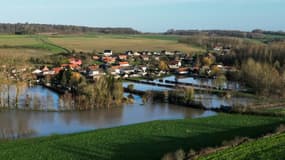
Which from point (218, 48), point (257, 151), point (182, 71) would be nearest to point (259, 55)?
point (182, 71)

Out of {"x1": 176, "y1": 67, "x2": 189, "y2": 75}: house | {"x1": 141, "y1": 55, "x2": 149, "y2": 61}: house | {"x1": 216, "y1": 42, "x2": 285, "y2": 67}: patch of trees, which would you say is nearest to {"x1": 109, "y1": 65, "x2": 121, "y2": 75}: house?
{"x1": 176, "y1": 67, "x2": 189, "y2": 75}: house

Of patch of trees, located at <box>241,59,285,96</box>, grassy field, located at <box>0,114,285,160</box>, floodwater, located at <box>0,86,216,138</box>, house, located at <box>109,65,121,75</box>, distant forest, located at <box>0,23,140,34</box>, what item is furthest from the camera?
distant forest, located at <box>0,23,140,34</box>

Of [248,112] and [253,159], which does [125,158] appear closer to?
[253,159]

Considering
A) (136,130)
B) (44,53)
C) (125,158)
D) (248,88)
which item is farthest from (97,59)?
(125,158)

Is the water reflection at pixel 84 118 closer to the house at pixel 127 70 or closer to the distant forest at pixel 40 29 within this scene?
the house at pixel 127 70

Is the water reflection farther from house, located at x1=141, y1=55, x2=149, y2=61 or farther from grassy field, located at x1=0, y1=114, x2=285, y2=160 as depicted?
house, located at x1=141, y1=55, x2=149, y2=61

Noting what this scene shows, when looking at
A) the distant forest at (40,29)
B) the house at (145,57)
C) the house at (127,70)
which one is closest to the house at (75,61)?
the house at (127,70)

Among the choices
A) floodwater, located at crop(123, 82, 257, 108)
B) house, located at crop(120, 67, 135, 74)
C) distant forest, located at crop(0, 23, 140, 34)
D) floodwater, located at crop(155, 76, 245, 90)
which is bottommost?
floodwater, located at crop(123, 82, 257, 108)
